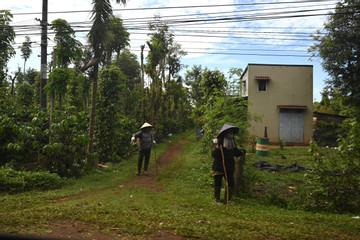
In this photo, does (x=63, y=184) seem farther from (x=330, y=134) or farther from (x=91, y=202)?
(x=330, y=134)

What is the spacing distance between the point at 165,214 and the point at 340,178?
414cm

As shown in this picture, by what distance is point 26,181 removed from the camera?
7.30 metres

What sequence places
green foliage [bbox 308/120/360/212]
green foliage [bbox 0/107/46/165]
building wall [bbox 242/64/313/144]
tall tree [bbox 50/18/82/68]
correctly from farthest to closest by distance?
building wall [bbox 242/64/313/144]
tall tree [bbox 50/18/82/68]
green foliage [bbox 0/107/46/165]
green foliage [bbox 308/120/360/212]

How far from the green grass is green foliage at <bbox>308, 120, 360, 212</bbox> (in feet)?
1.63

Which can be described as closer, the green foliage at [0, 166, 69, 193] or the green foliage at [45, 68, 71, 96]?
the green foliage at [0, 166, 69, 193]

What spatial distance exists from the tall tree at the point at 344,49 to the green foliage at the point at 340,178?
48.7 feet

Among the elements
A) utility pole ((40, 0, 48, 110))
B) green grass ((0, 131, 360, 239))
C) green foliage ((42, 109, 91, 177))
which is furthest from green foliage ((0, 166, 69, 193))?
utility pole ((40, 0, 48, 110))

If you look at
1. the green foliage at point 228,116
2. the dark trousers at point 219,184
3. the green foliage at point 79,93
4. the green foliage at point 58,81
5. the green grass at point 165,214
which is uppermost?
the green foliage at point 79,93

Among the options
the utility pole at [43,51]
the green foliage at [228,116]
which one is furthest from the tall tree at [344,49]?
the utility pole at [43,51]

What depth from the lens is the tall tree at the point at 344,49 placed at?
19.0 metres

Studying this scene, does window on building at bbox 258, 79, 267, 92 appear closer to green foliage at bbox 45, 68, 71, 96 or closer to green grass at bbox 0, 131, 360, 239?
green grass at bbox 0, 131, 360, 239

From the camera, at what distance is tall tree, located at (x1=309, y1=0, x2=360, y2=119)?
18984mm

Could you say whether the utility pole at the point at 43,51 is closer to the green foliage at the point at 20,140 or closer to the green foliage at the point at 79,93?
the green foliage at the point at 20,140

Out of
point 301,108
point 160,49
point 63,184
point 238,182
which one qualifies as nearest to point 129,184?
point 63,184
